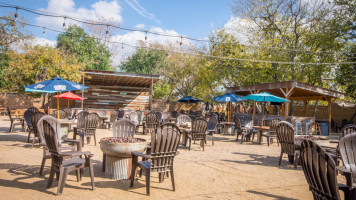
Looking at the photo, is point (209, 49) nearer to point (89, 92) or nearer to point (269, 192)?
point (89, 92)

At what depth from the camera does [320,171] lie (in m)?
2.33

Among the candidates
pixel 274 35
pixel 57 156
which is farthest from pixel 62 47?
pixel 57 156

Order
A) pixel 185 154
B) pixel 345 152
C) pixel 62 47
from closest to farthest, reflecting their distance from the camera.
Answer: pixel 345 152
pixel 185 154
pixel 62 47

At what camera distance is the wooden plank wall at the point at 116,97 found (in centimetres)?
2044

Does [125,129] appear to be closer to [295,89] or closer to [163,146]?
[163,146]

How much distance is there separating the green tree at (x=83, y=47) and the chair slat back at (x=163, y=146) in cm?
2138

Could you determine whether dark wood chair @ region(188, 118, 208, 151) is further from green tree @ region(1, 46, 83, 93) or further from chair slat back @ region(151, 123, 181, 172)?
green tree @ region(1, 46, 83, 93)

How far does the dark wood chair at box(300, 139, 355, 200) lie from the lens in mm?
2199

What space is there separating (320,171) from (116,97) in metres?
19.8

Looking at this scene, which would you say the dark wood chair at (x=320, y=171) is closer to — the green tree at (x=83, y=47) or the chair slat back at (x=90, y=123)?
the chair slat back at (x=90, y=123)

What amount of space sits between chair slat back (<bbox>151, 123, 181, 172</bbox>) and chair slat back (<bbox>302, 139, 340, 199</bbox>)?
1.99m

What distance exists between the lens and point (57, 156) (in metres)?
3.74

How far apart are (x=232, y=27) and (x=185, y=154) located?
50.4 feet

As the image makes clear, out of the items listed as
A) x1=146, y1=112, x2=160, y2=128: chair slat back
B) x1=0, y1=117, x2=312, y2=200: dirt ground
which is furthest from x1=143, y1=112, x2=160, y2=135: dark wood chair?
x1=0, y1=117, x2=312, y2=200: dirt ground
